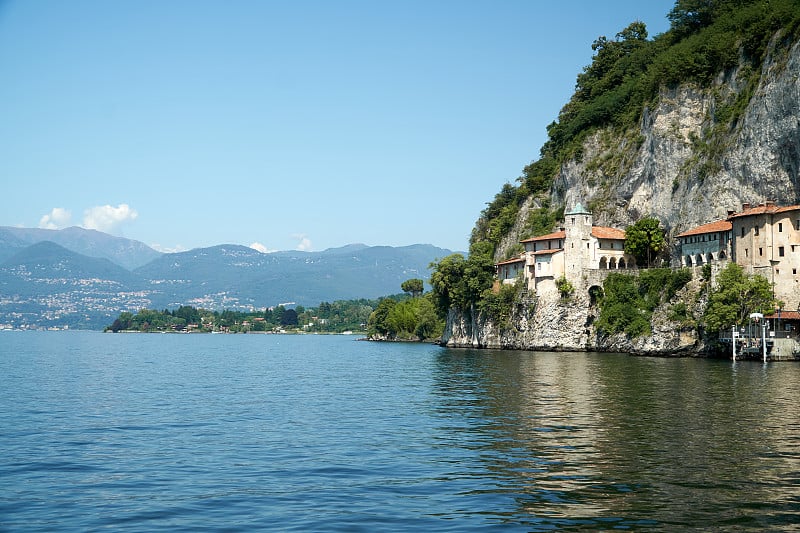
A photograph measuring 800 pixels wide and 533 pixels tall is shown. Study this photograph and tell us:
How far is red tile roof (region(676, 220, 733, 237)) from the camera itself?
81.0 metres

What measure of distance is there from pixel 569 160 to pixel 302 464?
9595 centimetres

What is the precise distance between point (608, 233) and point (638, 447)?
249 ft

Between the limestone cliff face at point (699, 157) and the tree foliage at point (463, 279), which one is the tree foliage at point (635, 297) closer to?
the limestone cliff face at point (699, 157)

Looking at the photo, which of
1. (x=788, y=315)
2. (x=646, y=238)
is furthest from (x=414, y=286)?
(x=788, y=315)

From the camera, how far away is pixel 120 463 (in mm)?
25047

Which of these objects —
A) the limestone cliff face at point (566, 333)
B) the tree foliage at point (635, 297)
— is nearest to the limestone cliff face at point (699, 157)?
the tree foliage at point (635, 297)

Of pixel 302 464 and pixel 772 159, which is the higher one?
pixel 772 159

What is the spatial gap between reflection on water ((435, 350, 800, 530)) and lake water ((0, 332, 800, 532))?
8 cm

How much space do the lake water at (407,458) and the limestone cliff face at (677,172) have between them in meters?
36.6

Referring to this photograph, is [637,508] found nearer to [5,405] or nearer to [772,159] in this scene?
[5,405]

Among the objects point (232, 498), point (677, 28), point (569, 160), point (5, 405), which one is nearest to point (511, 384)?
point (5, 405)

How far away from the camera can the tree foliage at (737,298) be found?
73062 mm

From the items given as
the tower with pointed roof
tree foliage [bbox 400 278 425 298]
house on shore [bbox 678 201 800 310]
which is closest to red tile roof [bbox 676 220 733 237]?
house on shore [bbox 678 201 800 310]

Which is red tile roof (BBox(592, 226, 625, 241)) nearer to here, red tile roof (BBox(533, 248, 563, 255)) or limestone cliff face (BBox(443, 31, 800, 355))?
limestone cliff face (BBox(443, 31, 800, 355))
